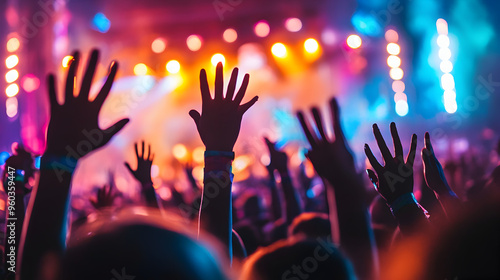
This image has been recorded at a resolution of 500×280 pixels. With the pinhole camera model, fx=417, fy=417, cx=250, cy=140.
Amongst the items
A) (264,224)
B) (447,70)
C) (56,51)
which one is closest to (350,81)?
(447,70)

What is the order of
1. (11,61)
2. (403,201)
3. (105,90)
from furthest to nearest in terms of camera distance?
(11,61)
(403,201)
(105,90)

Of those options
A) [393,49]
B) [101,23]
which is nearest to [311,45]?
[393,49]

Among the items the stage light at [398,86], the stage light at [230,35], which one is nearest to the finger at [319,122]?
the stage light at [230,35]

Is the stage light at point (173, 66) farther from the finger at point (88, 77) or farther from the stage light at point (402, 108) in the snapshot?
the finger at point (88, 77)

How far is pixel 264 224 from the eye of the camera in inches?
145

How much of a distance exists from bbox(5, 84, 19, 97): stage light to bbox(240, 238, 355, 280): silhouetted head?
10904 millimetres

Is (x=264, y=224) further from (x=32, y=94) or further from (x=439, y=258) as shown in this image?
(x=32, y=94)

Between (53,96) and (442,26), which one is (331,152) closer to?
(53,96)

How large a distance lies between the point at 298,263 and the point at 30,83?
1215cm

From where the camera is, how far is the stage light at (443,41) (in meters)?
13.8

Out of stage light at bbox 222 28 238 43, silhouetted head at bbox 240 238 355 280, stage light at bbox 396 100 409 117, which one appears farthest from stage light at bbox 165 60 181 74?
silhouetted head at bbox 240 238 355 280

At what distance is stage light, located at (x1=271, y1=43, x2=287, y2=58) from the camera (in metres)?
14.1

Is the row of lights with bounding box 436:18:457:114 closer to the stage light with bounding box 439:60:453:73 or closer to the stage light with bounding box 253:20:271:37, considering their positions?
the stage light with bounding box 439:60:453:73

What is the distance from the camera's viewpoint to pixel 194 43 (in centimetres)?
1427
